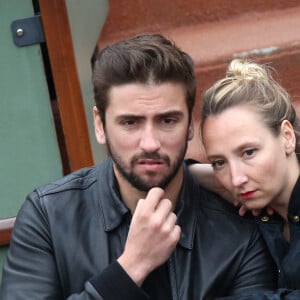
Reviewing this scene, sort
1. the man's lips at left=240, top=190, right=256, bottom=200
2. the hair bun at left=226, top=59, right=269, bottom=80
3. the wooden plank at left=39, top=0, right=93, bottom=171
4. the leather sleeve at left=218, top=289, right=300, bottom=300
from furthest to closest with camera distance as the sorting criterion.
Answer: the wooden plank at left=39, top=0, right=93, bottom=171
the hair bun at left=226, top=59, right=269, bottom=80
the man's lips at left=240, top=190, right=256, bottom=200
the leather sleeve at left=218, top=289, right=300, bottom=300

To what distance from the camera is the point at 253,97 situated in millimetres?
2496

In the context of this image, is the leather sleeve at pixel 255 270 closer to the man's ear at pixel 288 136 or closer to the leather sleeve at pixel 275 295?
the leather sleeve at pixel 275 295

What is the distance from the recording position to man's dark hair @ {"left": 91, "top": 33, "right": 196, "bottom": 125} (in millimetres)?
2484

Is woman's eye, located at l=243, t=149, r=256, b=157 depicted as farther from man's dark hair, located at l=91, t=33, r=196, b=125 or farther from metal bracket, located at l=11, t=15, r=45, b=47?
metal bracket, located at l=11, t=15, r=45, b=47

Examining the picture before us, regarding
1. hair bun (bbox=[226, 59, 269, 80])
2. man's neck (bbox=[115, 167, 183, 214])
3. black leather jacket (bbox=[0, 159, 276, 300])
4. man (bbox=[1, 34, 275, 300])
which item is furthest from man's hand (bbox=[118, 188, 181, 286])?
hair bun (bbox=[226, 59, 269, 80])

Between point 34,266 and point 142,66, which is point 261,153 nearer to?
point 142,66

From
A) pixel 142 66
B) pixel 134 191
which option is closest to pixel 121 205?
pixel 134 191

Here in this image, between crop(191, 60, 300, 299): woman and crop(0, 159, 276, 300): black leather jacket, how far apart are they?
0.09 m

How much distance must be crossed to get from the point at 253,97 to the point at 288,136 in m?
0.16

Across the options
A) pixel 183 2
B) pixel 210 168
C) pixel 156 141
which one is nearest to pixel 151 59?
pixel 156 141

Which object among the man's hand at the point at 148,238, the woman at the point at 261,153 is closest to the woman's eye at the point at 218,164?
the woman at the point at 261,153

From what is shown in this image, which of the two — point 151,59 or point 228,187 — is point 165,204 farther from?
point 151,59

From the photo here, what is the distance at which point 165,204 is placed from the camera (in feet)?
7.82

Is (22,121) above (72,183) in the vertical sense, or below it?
above
